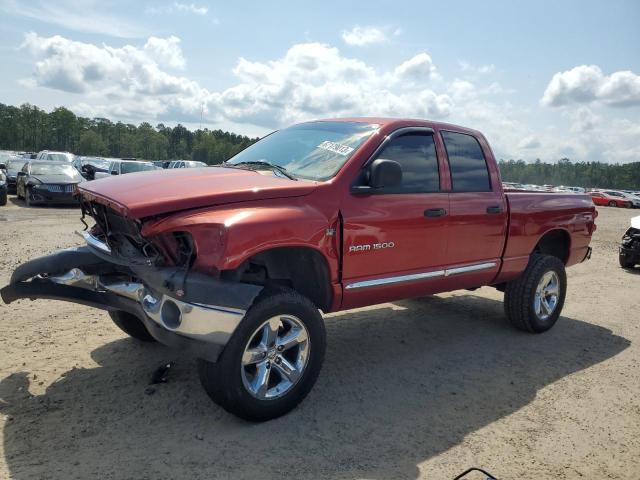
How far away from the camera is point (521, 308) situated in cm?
559

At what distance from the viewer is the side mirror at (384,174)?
3758 millimetres

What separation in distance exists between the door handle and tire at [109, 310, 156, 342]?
2594 mm

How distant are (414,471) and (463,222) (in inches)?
92.6

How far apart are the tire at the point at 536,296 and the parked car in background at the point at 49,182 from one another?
13189mm

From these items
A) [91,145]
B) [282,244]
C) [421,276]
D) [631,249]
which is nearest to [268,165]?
[282,244]

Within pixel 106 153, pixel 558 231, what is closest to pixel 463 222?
pixel 558 231

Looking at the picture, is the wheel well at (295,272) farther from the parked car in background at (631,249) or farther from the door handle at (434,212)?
the parked car in background at (631,249)

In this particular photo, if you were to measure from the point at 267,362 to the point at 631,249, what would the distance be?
30.3 feet

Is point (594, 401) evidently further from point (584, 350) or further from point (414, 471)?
point (414, 471)

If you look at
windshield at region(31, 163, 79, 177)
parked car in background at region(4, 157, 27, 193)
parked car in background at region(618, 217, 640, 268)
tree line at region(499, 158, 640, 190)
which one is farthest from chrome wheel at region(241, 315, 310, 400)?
tree line at region(499, 158, 640, 190)

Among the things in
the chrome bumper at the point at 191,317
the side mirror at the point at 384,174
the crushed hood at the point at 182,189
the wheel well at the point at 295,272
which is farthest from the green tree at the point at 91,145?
the chrome bumper at the point at 191,317

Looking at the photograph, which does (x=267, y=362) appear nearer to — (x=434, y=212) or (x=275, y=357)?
(x=275, y=357)

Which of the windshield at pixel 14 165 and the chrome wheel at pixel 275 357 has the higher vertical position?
the windshield at pixel 14 165

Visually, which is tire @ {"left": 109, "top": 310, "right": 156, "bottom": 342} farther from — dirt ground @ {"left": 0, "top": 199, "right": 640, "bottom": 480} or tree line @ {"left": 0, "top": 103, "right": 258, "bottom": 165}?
tree line @ {"left": 0, "top": 103, "right": 258, "bottom": 165}
